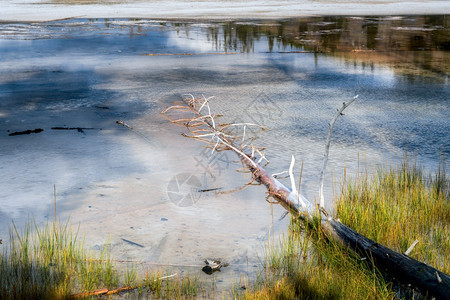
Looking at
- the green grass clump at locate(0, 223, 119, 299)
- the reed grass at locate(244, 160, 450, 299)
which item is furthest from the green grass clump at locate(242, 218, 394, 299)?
the green grass clump at locate(0, 223, 119, 299)

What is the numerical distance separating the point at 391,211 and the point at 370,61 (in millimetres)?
7975

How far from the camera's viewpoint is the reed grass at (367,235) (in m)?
3.02

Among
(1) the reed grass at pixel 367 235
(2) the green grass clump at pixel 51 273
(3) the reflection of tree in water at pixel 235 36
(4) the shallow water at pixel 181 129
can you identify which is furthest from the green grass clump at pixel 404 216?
(3) the reflection of tree in water at pixel 235 36

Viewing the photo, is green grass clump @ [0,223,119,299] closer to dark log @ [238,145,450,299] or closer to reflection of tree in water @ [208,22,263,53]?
dark log @ [238,145,450,299]

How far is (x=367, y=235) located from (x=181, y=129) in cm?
327

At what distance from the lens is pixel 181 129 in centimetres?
646

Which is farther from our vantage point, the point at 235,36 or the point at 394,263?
the point at 235,36

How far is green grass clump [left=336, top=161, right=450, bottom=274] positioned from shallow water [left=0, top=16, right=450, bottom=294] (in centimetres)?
42

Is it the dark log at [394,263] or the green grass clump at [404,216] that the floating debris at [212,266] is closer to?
the dark log at [394,263]

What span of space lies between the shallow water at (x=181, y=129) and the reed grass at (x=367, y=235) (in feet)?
0.85

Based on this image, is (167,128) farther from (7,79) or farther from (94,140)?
(7,79)

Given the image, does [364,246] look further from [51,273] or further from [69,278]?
[51,273]

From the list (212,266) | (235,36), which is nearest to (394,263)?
(212,266)

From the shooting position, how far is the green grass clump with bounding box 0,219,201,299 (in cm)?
295
